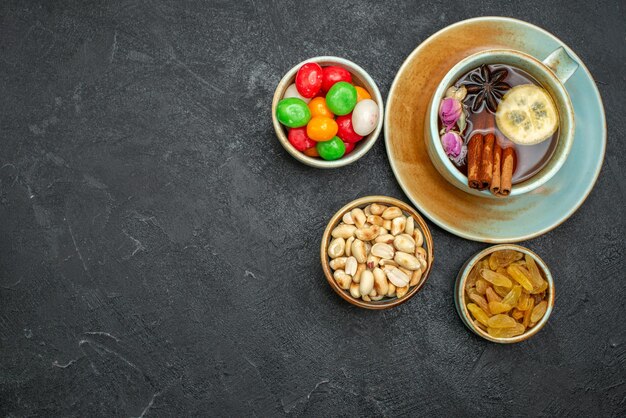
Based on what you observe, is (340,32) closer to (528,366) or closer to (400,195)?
(400,195)

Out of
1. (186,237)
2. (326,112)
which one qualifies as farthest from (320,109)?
(186,237)

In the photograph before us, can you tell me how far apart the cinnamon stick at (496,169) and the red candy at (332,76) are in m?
0.34

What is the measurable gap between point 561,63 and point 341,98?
0.45 m

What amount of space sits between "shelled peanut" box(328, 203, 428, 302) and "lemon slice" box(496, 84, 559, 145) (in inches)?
10.9

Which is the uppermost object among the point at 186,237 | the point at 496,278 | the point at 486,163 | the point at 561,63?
the point at 561,63

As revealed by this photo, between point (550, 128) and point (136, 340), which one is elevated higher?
point (550, 128)

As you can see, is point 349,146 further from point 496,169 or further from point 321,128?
point 496,169

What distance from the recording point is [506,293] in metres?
1.37

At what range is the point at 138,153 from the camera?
141 centimetres

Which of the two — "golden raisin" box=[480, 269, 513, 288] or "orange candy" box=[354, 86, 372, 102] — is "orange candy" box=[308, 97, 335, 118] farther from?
"golden raisin" box=[480, 269, 513, 288]

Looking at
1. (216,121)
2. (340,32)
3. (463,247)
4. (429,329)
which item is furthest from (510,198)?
(216,121)

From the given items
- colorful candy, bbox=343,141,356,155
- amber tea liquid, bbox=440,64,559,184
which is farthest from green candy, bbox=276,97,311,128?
amber tea liquid, bbox=440,64,559,184

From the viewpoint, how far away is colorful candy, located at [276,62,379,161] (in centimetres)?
124

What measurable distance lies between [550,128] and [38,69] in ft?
3.71
